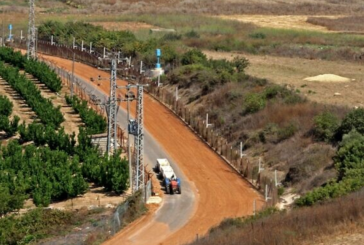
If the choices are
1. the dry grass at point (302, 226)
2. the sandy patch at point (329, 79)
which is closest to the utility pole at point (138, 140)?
the dry grass at point (302, 226)

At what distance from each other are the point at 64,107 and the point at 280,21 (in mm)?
66481

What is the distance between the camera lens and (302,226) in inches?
1075

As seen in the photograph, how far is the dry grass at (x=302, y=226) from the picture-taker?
26.3m

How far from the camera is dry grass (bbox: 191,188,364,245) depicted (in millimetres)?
26297

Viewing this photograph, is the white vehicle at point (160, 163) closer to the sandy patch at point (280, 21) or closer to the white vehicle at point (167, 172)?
the white vehicle at point (167, 172)

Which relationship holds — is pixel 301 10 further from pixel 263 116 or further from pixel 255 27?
pixel 263 116

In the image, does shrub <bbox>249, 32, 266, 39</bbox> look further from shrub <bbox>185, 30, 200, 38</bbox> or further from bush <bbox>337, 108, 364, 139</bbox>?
bush <bbox>337, 108, 364, 139</bbox>

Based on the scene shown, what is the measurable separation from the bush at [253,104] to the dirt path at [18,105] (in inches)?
689

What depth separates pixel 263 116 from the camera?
185 feet

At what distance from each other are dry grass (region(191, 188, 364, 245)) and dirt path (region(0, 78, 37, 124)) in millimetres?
38156

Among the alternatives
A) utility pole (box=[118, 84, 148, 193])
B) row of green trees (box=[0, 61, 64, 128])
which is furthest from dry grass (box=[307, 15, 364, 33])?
utility pole (box=[118, 84, 148, 193])

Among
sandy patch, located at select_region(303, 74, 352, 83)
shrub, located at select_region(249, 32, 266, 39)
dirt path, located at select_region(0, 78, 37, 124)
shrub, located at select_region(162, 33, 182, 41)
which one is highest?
shrub, located at select_region(249, 32, 266, 39)

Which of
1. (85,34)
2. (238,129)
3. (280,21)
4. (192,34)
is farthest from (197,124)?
(280,21)

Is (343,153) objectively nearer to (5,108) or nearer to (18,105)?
(5,108)
